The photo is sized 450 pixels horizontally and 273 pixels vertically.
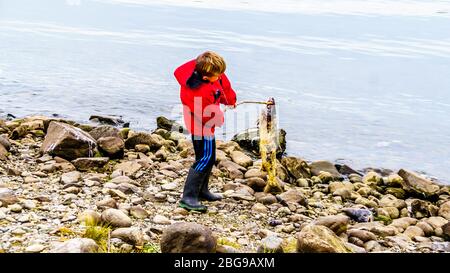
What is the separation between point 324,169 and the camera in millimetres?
12328

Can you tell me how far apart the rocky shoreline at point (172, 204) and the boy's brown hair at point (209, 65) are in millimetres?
1831

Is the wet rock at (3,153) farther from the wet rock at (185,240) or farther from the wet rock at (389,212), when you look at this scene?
the wet rock at (389,212)

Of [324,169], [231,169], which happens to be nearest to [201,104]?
[231,169]

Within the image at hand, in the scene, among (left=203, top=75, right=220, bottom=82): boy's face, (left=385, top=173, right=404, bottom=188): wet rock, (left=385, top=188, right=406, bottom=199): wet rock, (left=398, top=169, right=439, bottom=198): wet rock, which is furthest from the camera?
(left=385, top=173, right=404, bottom=188): wet rock

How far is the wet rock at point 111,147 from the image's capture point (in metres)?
9.70

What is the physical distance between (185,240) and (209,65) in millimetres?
2259

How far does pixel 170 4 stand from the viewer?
80.6 meters

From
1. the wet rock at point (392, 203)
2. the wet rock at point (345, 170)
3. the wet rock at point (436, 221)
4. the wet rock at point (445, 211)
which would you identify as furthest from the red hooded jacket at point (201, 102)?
the wet rock at point (345, 170)

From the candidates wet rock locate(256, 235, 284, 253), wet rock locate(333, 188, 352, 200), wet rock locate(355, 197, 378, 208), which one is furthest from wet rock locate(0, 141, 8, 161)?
wet rock locate(355, 197, 378, 208)

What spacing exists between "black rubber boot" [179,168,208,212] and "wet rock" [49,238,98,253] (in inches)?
86.4

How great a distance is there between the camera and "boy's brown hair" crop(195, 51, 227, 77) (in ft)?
22.1

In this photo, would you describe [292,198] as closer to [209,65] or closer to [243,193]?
[243,193]

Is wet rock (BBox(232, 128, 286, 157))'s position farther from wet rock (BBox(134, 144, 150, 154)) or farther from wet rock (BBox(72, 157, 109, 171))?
wet rock (BBox(72, 157, 109, 171))
